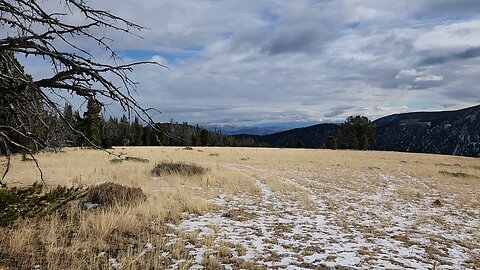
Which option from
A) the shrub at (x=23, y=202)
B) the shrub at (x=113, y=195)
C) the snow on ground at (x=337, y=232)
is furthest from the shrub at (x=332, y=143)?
the shrub at (x=23, y=202)

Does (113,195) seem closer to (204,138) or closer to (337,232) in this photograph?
(337,232)

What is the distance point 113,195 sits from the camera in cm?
888

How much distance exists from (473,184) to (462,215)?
9345mm

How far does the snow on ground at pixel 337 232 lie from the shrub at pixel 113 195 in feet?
5.31

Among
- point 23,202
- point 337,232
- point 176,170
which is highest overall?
point 23,202

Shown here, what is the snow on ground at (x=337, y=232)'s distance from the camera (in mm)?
6102

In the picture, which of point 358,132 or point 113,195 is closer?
point 113,195

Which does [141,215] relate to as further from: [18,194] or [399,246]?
[399,246]

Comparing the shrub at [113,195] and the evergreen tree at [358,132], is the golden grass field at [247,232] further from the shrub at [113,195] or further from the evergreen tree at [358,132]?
the evergreen tree at [358,132]

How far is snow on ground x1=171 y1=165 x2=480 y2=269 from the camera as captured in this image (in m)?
6.10

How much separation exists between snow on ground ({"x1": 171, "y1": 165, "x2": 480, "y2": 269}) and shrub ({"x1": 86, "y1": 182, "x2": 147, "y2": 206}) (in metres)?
1.62

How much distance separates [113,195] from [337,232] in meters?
5.56

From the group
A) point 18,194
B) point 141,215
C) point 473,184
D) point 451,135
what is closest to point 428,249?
point 141,215

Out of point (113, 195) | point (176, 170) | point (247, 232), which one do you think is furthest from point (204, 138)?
point (247, 232)
